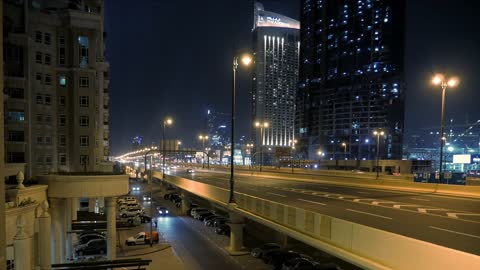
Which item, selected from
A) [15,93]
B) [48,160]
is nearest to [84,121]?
[48,160]

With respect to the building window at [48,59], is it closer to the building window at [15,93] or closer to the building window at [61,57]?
the building window at [61,57]

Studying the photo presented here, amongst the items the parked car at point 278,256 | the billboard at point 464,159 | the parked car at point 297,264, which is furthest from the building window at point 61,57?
the billboard at point 464,159

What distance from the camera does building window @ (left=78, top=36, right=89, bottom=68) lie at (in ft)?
140

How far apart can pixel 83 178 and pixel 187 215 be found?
37.0m

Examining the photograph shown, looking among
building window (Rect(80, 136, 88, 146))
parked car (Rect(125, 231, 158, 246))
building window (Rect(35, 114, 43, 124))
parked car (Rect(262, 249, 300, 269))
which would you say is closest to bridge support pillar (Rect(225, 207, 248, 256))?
parked car (Rect(262, 249, 300, 269))

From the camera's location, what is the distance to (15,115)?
38344 millimetres

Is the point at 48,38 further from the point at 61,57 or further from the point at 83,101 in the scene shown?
the point at 83,101

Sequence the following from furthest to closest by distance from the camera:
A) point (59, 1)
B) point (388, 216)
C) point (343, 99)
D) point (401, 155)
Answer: point (343, 99) < point (401, 155) < point (59, 1) < point (388, 216)

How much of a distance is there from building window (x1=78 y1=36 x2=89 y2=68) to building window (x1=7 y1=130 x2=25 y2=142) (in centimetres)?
1103

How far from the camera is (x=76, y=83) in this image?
42125 mm

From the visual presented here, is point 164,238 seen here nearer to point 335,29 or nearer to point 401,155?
point 401,155

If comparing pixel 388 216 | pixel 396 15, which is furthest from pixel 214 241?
pixel 396 15

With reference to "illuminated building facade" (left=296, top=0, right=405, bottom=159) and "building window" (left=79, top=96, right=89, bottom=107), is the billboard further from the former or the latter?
"illuminated building facade" (left=296, top=0, right=405, bottom=159)

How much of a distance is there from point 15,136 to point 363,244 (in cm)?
4160
